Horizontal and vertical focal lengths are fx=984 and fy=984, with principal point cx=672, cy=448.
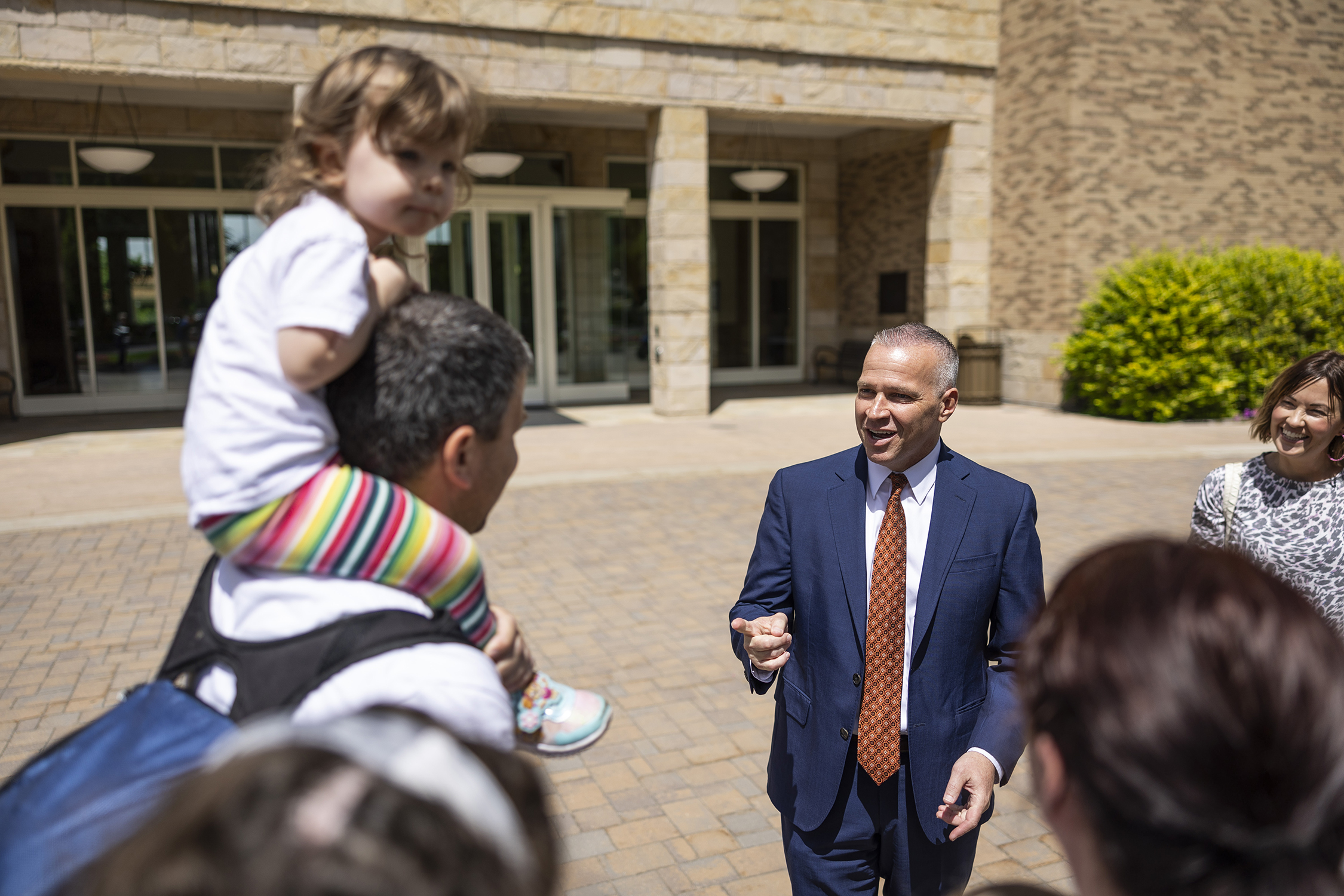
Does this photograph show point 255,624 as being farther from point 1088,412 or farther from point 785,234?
point 785,234

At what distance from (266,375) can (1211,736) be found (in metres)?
1.21

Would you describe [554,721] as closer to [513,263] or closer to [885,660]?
[885,660]

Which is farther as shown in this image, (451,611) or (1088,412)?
(1088,412)

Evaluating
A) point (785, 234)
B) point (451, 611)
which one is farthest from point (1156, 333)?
point (451, 611)

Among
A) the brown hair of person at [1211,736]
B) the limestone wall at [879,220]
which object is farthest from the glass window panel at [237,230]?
the brown hair of person at [1211,736]

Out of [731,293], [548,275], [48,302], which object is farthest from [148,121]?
[731,293]

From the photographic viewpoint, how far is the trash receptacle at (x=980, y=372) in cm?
1684

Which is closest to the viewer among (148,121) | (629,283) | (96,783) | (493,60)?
(96,783)

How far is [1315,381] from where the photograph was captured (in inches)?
131

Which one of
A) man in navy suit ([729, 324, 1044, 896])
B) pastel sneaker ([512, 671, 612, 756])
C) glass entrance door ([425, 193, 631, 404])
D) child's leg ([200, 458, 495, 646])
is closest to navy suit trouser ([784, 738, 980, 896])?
man in navy suit ([729, 324, 1044, 896])

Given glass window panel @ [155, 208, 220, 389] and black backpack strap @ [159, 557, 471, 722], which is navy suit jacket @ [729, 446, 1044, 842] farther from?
glass window panel @ [155, 208, 220, 389]

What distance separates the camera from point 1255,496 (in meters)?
3.44

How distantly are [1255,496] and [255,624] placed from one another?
3.37 m

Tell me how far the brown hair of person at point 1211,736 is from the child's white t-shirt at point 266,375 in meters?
1.00
